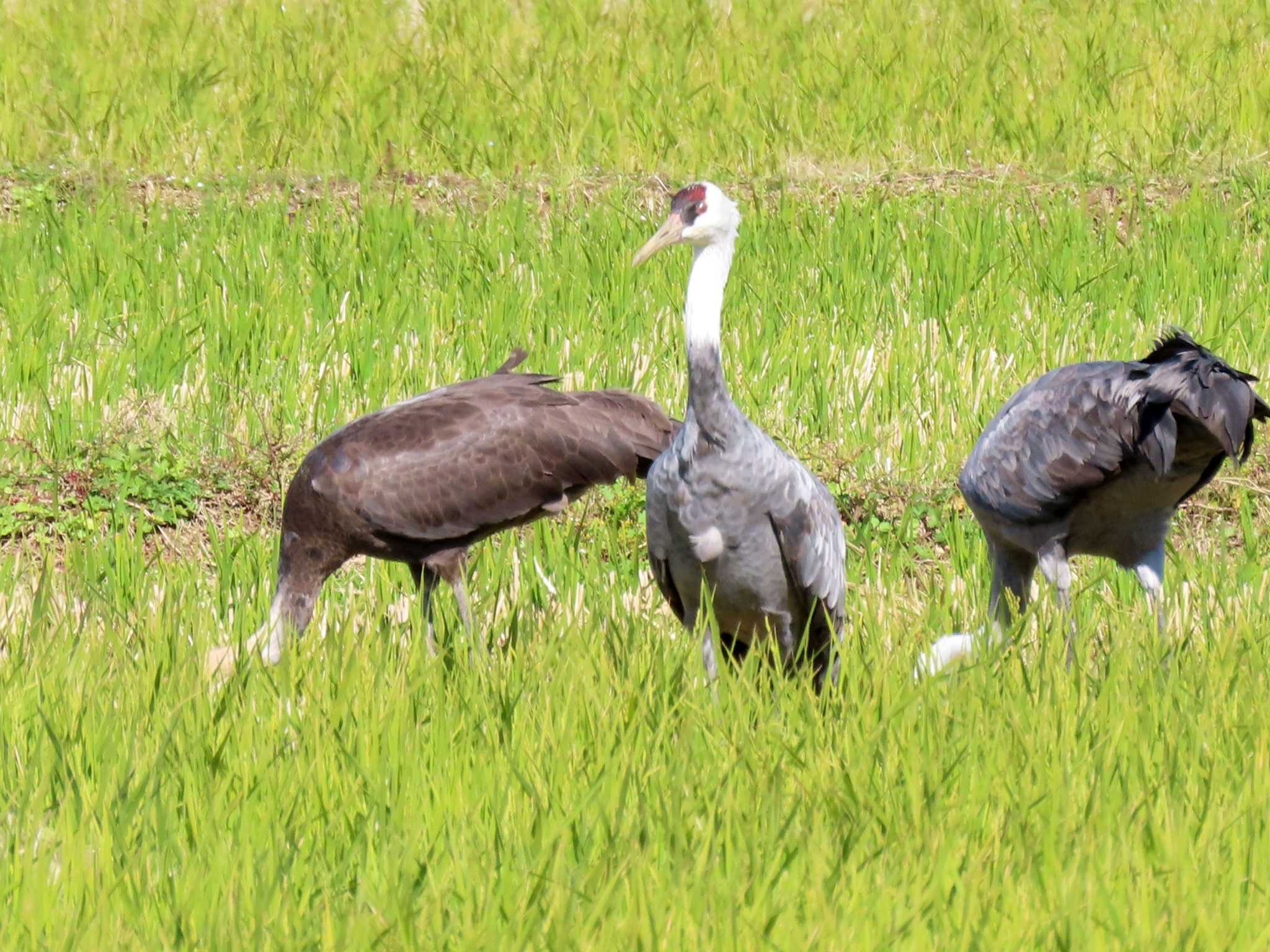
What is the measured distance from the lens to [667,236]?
430 cm

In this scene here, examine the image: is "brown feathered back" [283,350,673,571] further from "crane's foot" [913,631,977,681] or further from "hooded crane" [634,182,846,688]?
"crane's foot" [913,631,977,681]

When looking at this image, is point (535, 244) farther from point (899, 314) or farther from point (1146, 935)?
point (1146, 935)

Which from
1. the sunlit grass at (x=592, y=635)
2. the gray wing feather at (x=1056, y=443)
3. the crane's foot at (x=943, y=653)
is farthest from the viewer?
the gray wing feather at (x=1056, y=443)

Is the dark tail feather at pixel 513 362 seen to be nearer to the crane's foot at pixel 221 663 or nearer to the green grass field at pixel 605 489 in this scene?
the green grass field at pixel 605 489

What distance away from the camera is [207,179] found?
27.6 ft

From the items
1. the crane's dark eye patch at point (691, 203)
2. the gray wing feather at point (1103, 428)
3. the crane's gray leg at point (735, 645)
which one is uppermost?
the crane's dark eye patch at point (691, 203)

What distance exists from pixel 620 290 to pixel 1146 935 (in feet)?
15.5

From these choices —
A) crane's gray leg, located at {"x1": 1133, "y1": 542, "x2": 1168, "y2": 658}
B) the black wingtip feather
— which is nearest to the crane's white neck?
the black wingtip feather

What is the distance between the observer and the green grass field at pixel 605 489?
9.61 ft

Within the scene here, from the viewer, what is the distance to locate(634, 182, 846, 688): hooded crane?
4219mm

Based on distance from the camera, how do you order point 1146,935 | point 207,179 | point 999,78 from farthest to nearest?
point 999,78
point 207,179
point 1146,935

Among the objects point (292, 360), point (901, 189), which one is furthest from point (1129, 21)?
point (292, 360)

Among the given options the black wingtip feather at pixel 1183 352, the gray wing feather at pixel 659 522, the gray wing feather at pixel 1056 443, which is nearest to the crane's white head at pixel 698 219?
the gray wing feather at pixel 659 522

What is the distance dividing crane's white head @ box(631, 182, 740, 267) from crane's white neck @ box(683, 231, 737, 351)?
37mm
